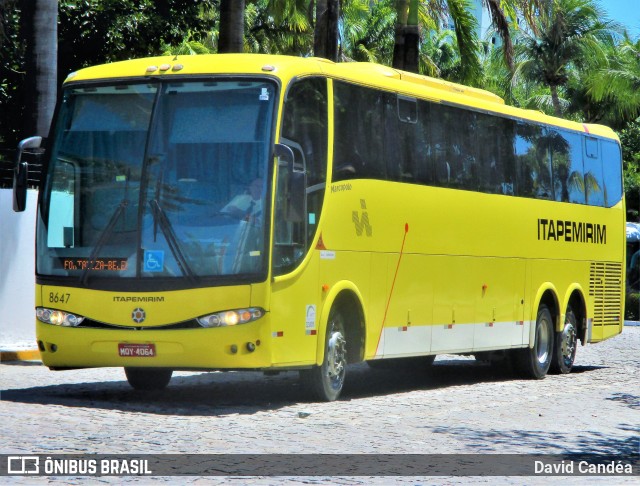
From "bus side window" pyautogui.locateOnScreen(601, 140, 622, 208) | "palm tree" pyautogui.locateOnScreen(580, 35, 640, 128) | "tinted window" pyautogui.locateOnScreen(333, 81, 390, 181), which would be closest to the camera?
"tinted window" pyautogui.locateOnScreen(333, 81, 390, 181)

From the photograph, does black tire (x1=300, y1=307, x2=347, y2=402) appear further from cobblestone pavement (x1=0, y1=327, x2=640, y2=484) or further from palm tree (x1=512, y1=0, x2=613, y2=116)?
palm tree (x1=512, y1=0, x2=613, y2=116)

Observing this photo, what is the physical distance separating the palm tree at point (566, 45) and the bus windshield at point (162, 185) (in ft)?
137

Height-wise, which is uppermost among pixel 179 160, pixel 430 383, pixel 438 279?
pixel 179 160

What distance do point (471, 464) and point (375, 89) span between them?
664cm

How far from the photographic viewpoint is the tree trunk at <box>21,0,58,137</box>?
21031mm

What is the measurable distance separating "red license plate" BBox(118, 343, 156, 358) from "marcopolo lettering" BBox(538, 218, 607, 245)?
8508mm

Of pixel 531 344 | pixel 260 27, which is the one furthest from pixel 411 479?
pixel 260 27

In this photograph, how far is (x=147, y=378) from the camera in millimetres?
14867

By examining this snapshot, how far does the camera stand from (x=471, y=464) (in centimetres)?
966

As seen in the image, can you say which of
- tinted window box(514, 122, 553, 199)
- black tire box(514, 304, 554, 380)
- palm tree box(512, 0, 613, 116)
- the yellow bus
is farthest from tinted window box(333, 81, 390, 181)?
palm tree box(512, 0, 613, 116)

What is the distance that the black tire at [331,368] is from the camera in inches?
547

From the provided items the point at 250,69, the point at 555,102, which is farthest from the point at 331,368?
the point at 555,102

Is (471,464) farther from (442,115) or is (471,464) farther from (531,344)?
(531,344)

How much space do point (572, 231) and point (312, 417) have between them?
955 cm
